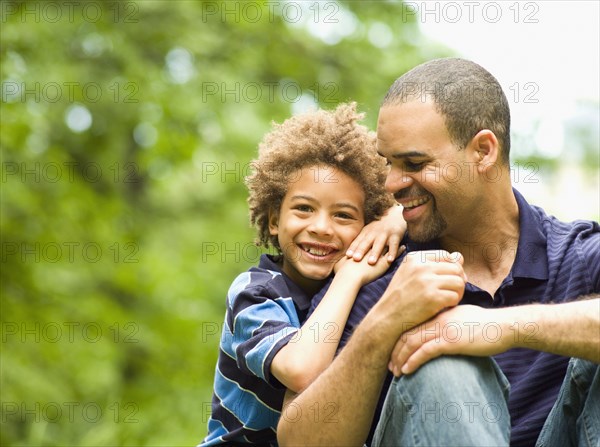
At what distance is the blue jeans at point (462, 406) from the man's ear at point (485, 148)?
2.36 ft

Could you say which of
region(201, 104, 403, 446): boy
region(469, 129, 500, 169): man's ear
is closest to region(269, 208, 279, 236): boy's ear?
region(201, 104, 403, 446): boy

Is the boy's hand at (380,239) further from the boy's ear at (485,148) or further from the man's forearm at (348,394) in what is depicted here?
the man's forearm at (348,394)

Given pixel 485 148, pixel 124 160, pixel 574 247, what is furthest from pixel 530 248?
pixel 124 160

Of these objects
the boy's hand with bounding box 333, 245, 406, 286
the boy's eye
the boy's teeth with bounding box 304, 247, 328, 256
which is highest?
the boy's eye

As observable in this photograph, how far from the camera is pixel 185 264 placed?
8.03 meters

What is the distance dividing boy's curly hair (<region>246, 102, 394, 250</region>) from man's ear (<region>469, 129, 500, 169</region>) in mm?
323

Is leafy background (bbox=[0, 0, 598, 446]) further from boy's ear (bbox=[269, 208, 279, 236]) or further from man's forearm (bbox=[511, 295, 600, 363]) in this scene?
man's forearm (bbox=[511, 295, 600, 363])

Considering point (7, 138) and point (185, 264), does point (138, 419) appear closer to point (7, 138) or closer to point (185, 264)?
point (185, 264)

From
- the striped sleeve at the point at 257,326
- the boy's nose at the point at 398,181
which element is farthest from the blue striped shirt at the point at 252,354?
the boy's nose at the point at 398,181

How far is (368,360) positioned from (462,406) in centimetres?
31

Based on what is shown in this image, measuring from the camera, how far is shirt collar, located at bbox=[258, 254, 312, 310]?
2.69 meters

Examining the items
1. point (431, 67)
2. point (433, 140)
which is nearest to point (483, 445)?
point (433, 140)

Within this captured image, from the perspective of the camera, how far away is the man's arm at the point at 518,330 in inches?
81.6

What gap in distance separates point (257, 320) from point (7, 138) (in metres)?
2.62
